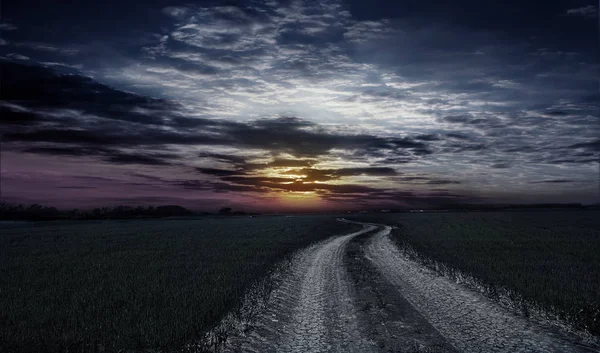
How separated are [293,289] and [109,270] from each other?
11.9 metres

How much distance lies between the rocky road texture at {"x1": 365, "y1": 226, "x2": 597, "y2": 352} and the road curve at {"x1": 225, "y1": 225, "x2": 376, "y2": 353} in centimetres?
221

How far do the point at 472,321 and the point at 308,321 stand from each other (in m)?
4.59

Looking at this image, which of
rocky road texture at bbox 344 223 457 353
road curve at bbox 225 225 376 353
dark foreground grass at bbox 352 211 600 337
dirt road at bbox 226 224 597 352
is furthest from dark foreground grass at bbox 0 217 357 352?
dark foreground grass at bbox 352 211 600 337

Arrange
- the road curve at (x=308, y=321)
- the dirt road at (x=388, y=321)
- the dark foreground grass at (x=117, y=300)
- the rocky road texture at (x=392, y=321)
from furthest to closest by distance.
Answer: the dark foreground grass at (x=117, y=300) < the road curve at (x=308, y=321) < the dirt road at (x=388, y=321) < the rocky road texture at (x=392, y=321)

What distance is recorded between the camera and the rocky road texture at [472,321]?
9352 millimetres

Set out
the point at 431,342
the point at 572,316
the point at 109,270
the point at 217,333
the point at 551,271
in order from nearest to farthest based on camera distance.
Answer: the point at 431,342
the point at 217,333
the point at 572,316
the point at 551,271
the point at 109,270

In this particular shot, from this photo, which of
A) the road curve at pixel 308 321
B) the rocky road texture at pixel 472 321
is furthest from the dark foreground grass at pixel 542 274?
the road curve at pixel 308 321

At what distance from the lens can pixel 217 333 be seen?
420 inches

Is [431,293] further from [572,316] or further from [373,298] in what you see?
[572,316]

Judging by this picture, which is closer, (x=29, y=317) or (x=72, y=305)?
(x=29, y=317)

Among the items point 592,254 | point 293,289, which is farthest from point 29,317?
point 592,254

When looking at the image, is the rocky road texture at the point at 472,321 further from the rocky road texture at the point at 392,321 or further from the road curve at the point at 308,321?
the road curve at the point at 308,321

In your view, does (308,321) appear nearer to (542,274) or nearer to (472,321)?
(472,321)

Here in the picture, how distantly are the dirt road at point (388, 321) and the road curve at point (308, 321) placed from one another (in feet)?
0.07
